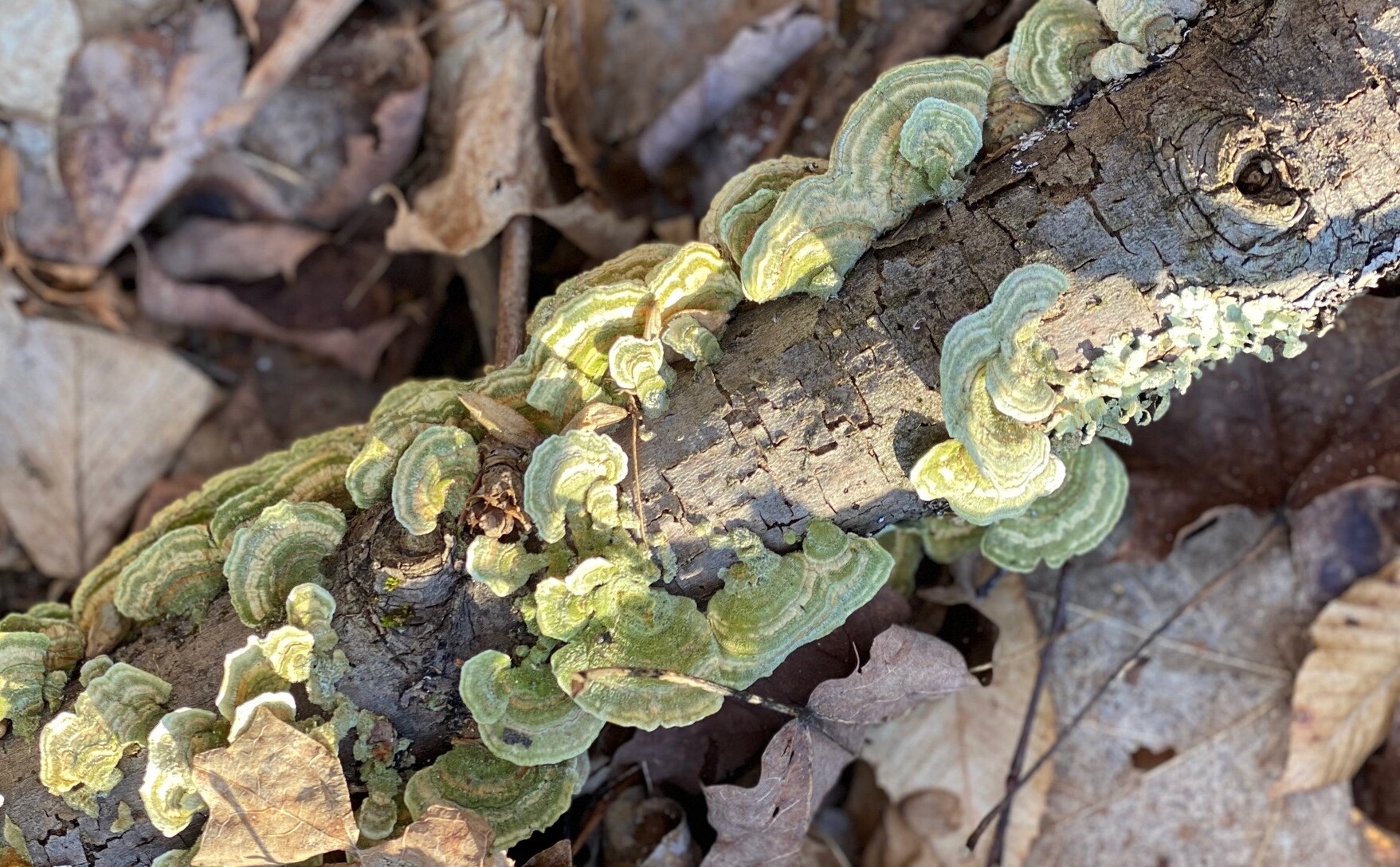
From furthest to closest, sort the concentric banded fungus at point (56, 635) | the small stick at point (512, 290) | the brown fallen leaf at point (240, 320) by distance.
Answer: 1. the brown fallen leaf at point (240, 320)
2. the small stick at point (512, 290)
3. the concentric banded fungus at point (56, 635)

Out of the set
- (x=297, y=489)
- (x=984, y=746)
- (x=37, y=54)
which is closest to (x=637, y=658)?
(x=297, y=489)

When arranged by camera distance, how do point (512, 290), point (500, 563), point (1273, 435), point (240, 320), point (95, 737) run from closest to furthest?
1. point (500, 563)
2. point (95, 737)
3. point (512, 290)
4. point (1273, 435)
5. point (240, 320)

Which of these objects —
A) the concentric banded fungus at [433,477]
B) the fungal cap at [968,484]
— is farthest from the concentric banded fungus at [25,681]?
the fungal cap at [968,484]

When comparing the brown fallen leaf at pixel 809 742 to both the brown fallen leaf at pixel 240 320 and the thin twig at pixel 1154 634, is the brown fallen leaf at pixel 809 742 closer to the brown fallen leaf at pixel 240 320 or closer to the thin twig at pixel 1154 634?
the thin twig at pixel 1154 634

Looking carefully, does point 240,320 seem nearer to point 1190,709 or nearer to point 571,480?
point 571,480

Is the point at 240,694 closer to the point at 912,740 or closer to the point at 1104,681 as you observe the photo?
the point at 912,740

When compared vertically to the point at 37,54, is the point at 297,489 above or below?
below

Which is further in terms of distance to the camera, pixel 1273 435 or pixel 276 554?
pixel 1273 435
